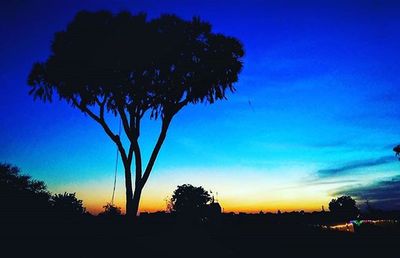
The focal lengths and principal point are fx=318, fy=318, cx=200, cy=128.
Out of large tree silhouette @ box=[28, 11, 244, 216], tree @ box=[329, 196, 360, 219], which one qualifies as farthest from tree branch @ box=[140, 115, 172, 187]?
tree @ box=[329, 196, 360, 219]

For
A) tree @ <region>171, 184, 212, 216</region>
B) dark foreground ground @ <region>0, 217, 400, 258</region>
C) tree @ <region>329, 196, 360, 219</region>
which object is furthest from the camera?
tree @ <region>329, 196, 360, 219</region>

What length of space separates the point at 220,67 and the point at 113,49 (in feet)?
18.3

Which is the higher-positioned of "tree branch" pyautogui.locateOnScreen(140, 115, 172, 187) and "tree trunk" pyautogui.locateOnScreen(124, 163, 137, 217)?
"tree branch" pyautogui.locateOnScreen(140, 115, 172, 187)

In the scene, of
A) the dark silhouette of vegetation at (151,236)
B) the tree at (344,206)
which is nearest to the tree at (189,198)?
the tree at (344,206)

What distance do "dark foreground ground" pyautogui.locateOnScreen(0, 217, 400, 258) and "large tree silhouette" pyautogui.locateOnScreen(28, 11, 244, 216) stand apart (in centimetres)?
224

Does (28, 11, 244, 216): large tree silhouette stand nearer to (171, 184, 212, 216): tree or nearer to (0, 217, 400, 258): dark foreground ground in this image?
(0, 217, 400, 258): dark foreground ground

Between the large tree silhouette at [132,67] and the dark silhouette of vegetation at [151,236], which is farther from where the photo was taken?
the large tree silhouette at [132,67]

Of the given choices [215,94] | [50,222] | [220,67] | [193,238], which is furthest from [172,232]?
[220,67]

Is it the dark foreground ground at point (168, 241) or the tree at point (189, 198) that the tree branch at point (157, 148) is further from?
Answer: the tree at point (189, 198)

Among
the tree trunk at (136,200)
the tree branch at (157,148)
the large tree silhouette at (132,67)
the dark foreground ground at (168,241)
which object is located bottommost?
the dark foreground ground at (168,241)

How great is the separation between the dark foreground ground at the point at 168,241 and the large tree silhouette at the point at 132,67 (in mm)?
2238

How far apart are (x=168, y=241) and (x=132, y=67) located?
8.40 meters

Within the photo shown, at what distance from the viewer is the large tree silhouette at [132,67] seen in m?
15.7

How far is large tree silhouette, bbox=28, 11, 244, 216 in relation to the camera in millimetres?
15703
